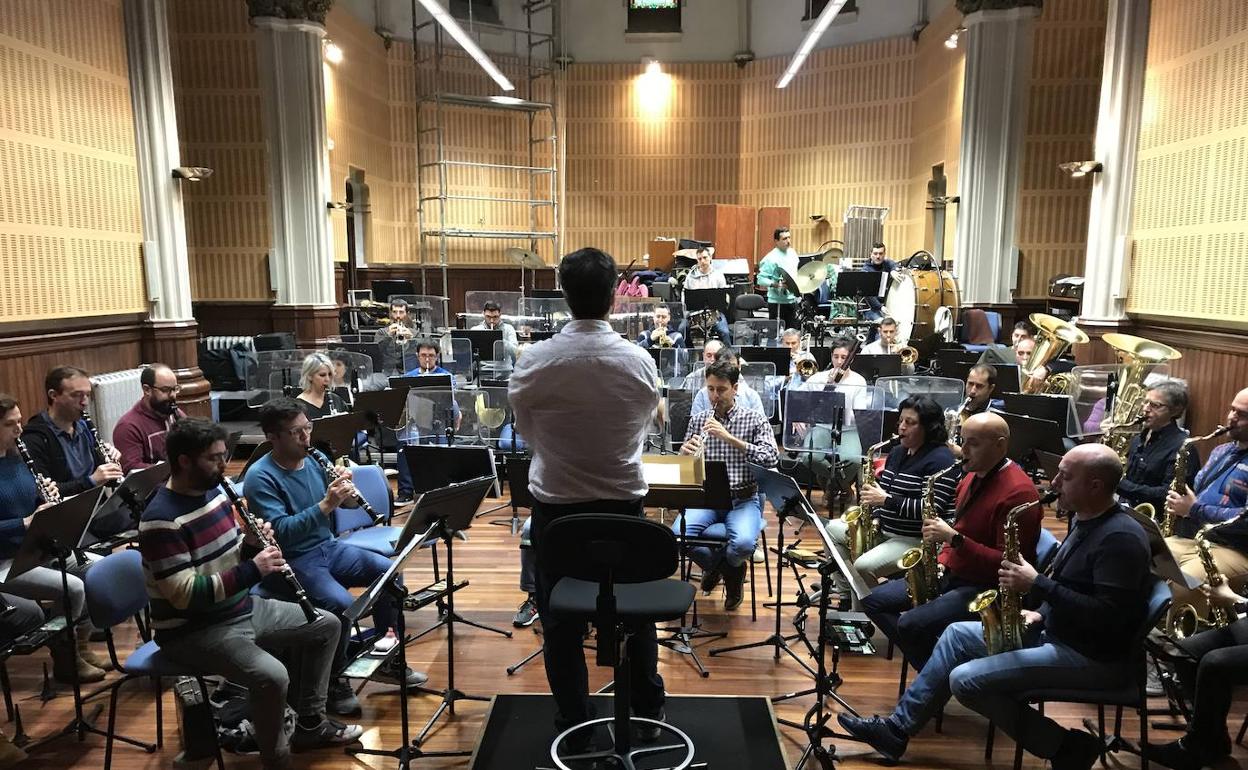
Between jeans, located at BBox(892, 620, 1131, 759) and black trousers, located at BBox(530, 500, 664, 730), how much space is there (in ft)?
3.77

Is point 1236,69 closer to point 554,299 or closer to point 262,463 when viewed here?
point 262,463

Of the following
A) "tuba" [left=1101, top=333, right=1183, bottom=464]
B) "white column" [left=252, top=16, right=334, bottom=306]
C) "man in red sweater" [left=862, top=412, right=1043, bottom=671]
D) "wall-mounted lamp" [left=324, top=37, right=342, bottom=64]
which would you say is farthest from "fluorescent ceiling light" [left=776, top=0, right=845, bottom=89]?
"man in red sweater" [left=862, top=412, right=1043, bottom=671]

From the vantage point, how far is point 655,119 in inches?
714

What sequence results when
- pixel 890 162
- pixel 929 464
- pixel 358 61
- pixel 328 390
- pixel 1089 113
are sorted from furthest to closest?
pixel 890 162
pixel 358 61
pixel 1089 113
pixel 328 390
pixel 929 464

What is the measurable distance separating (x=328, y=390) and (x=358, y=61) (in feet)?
34.2

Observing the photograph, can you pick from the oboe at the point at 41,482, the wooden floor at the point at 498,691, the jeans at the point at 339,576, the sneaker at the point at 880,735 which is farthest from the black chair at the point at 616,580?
the oboe at the point at 41,482

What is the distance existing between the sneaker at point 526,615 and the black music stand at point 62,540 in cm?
193

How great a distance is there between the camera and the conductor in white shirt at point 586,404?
106 inches

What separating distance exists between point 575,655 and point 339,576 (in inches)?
65.1

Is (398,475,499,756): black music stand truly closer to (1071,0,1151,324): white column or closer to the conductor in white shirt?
the conductor in white shirt

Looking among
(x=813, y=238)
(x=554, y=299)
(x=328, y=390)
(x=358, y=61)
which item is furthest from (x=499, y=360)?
(x=813, y=238)

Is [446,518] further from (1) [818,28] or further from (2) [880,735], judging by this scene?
(1) [818,28]

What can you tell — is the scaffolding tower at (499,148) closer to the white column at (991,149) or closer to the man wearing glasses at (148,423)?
the white column at (991,149)

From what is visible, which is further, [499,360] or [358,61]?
[358,61]
